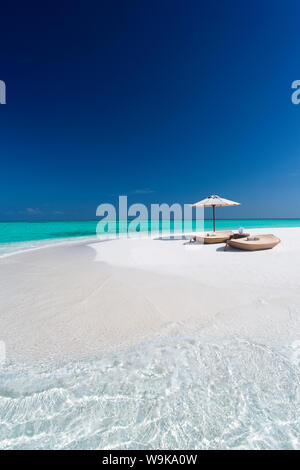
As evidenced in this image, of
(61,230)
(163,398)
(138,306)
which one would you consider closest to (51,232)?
(61,230)

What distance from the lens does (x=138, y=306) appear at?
9.29ft

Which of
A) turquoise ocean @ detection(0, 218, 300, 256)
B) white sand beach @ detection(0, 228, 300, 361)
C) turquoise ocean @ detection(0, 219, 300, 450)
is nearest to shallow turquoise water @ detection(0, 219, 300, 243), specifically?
turquoise ocean @ detection(0, 218, 300, 256)

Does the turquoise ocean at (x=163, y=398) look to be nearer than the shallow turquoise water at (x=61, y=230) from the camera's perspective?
Yes

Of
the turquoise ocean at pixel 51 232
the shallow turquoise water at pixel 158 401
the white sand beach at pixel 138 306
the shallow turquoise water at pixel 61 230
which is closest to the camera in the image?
the shallow turquoise water at pixel 158 401

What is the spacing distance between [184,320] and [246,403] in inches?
43.8

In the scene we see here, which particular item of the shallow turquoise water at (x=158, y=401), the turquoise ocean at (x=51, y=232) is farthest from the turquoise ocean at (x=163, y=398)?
the turquoise ocean at (x=51, y=232)

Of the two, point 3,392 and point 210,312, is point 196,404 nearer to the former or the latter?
point 210,312

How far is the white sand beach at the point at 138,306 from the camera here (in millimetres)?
2115

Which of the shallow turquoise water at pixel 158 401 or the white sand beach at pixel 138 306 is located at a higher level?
the white sand beach at pixel 138 306

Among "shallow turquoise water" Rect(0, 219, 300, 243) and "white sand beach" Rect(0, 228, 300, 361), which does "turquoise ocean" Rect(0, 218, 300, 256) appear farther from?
"white sand beach" Rect(0, 228, 300, 361)

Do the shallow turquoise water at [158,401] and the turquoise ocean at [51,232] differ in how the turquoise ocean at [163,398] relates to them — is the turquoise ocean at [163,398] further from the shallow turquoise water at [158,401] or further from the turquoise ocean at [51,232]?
the turquoise ocean at [51,232]

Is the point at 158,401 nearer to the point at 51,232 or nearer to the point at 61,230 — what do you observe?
the point at 51,232

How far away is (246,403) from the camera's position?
1.35 meters
